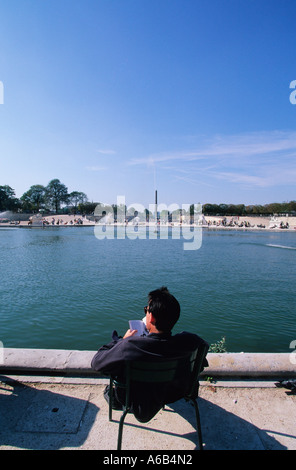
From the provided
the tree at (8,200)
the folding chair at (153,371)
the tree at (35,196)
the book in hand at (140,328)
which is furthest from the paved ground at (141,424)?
the tree at (35,196)

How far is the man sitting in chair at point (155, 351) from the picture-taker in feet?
8.70

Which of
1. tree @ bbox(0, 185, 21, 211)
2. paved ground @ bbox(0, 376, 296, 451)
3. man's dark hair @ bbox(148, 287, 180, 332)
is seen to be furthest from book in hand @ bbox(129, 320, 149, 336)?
tree @ bbox(0, 185, 21, 211)

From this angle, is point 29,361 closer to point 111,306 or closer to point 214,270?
point 111,306

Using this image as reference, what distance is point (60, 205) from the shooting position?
170 m

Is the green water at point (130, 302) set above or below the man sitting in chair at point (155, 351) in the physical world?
below

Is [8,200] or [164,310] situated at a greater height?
[8,200]

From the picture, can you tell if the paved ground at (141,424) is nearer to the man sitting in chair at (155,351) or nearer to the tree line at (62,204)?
the man sitting in chair at (155,351)

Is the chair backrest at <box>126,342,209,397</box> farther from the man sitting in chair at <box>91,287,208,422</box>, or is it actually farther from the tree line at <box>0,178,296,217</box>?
the tree line at <box>0,178,296,217</box>

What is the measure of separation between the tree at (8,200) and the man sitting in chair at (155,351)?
14772cm

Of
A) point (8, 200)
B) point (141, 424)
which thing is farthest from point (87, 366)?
point (8, 200)

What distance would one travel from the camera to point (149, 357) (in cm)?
262

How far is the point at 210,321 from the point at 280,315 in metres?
3.19

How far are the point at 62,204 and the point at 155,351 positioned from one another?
580 ft

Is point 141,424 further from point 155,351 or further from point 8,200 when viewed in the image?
point 8,200
